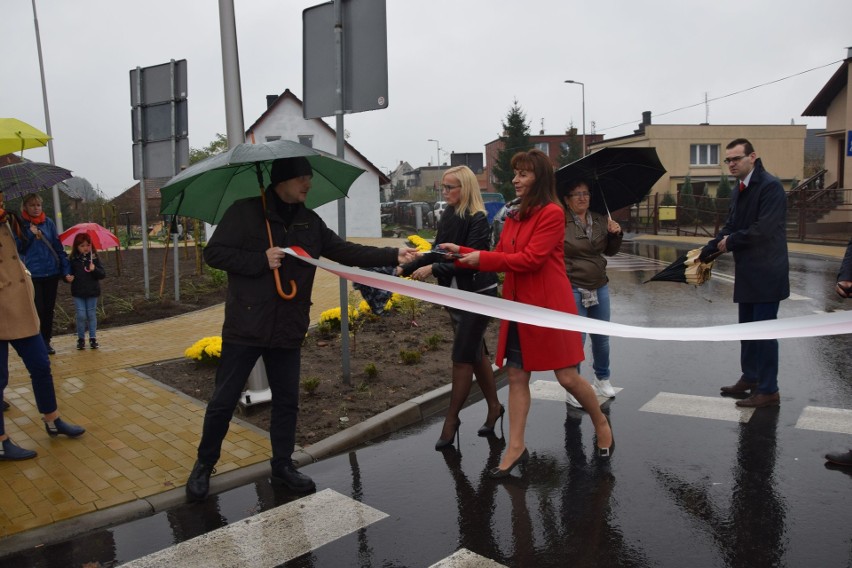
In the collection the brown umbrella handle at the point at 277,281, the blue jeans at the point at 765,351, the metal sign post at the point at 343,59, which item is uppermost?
the metal sign post at the point at 343,59

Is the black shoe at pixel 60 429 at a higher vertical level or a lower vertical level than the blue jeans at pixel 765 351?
lower

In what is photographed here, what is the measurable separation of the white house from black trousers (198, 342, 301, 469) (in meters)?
32.6

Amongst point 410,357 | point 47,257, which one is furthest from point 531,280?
point 47,257

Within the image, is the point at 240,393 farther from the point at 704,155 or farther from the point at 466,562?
the point at 704,155

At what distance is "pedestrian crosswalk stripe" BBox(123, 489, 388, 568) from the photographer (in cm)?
346

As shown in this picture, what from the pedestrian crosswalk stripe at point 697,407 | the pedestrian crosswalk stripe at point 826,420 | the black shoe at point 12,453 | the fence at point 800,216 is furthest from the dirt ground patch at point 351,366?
the fence at point 800,216

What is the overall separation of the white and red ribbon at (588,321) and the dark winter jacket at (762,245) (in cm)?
173

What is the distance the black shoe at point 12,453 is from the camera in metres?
4.73

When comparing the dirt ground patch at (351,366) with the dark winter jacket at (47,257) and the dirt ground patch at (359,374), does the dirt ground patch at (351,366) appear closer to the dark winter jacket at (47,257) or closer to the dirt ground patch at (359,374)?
the dirt ground patch at (359,374)

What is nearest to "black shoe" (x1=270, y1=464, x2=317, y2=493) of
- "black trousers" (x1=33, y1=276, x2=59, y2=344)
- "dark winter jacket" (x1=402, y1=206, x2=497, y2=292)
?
"dark winter jacket" (x1=402, y1=206, x2=497, y2=292)

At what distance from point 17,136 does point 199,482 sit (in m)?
2.52

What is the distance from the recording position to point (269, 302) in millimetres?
4074

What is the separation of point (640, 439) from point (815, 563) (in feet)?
5.92

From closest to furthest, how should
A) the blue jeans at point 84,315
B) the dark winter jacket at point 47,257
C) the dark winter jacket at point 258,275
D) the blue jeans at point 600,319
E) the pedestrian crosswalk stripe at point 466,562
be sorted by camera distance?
the pedestrian crosswalk stripe at point 466,562
the dark winter jacket at point 258,275
the blue jeans at point 600,319
the dark winter jacket at point 47,257
the blue jeans at point 84,315
